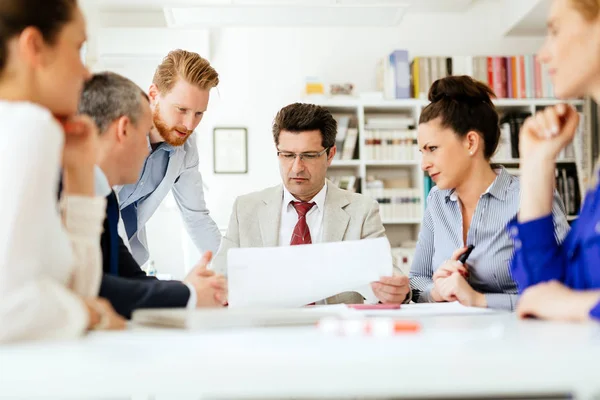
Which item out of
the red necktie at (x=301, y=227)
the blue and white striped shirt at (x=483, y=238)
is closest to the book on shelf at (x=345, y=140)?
the red necktie at (x=301, y=227)

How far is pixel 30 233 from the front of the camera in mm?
885

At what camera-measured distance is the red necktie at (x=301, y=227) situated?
8.20 feet

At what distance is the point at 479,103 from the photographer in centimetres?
214

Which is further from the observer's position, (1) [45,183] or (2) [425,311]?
(2) [425,311]

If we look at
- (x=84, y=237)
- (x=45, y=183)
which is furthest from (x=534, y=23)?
(x=45, y=183)

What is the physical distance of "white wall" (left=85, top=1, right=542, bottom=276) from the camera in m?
5.28

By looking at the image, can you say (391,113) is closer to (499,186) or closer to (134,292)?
(499,186)

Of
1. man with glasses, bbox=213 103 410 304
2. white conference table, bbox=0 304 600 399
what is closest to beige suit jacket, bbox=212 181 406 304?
man with glasses, bbox=213 103 410 304

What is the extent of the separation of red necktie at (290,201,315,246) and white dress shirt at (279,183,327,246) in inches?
1.0

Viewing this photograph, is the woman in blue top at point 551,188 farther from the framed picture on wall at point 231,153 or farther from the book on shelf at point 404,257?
the framed picture on wall at point 231,153

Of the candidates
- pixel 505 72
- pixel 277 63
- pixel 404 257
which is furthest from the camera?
pixel 277 63

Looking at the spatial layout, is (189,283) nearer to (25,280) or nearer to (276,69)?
(25,280)

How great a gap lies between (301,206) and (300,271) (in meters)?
0.88

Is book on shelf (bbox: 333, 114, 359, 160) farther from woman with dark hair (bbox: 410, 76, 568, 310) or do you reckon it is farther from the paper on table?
the paper on table
